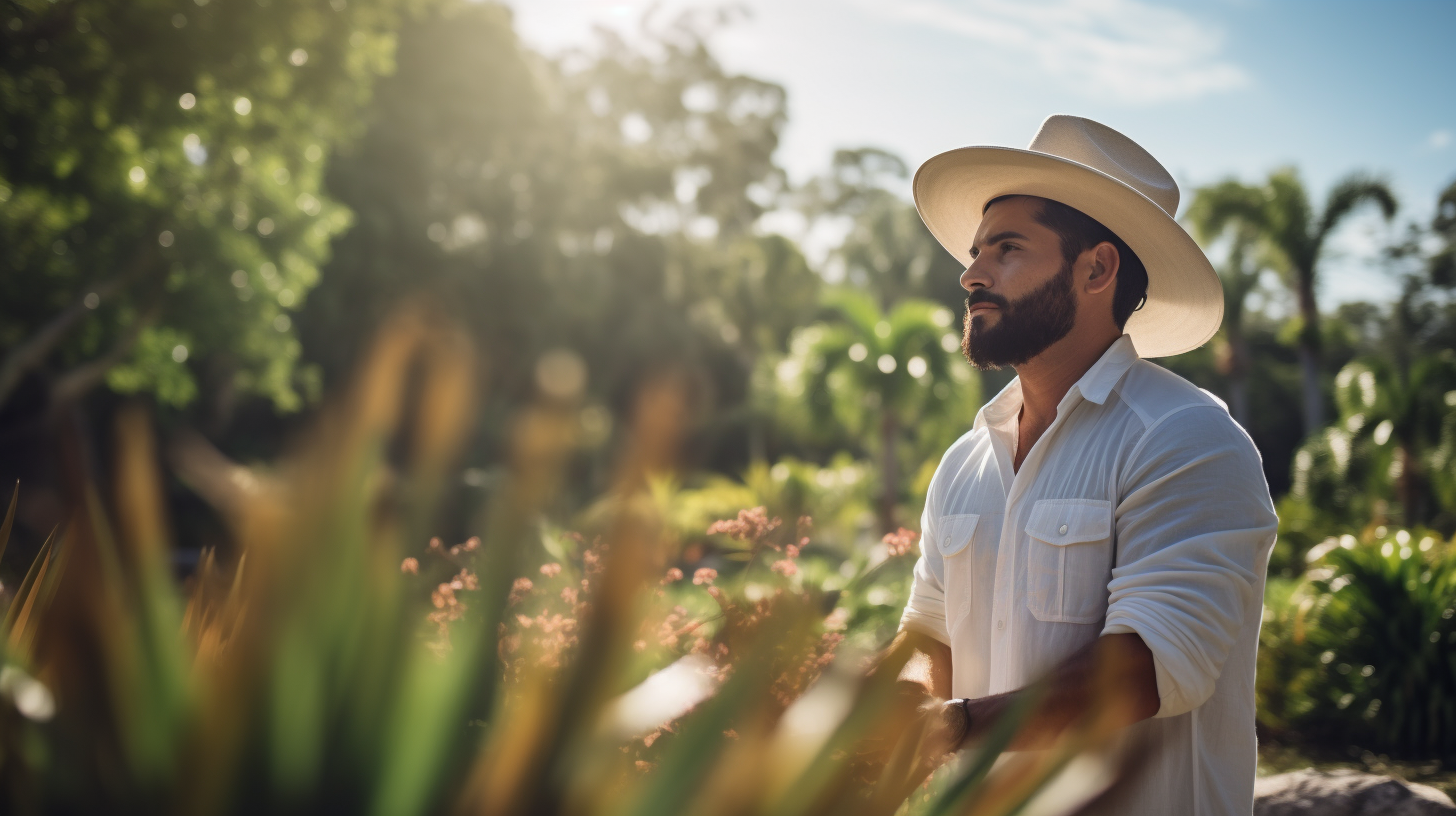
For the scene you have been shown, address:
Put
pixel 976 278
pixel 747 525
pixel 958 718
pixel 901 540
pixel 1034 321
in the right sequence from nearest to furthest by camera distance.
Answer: pixel 958 718 → pixel 1034 321 → pixel 976 278 → pixel 747 525 → pixel 901 540

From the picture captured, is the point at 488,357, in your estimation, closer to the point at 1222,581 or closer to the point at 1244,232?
the point at 1244,232

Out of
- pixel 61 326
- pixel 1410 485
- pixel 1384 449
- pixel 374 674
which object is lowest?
pixel 374 674

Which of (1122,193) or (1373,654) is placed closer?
(1122,193)

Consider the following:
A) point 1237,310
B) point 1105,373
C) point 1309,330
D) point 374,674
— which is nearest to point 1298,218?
point 1309,330

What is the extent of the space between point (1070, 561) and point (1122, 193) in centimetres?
92

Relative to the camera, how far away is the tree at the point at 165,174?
956 centimetres

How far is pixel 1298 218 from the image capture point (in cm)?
2056

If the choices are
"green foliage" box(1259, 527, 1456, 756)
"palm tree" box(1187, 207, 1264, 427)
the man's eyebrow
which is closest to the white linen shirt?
the man's eyebrow

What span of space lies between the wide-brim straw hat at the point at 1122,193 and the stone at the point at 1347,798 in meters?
2.42

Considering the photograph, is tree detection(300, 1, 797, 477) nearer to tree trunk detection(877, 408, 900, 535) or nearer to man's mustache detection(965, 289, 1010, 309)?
tree trunk detection(877, 408, 900, 535)

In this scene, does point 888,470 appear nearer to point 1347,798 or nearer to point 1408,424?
point 1408,424

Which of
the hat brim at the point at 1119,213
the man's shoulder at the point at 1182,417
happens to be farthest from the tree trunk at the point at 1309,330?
the man's shoulder at the point at 1182,417

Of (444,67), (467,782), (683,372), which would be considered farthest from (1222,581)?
(683,372)

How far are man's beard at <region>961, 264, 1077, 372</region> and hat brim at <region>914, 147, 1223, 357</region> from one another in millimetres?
194
